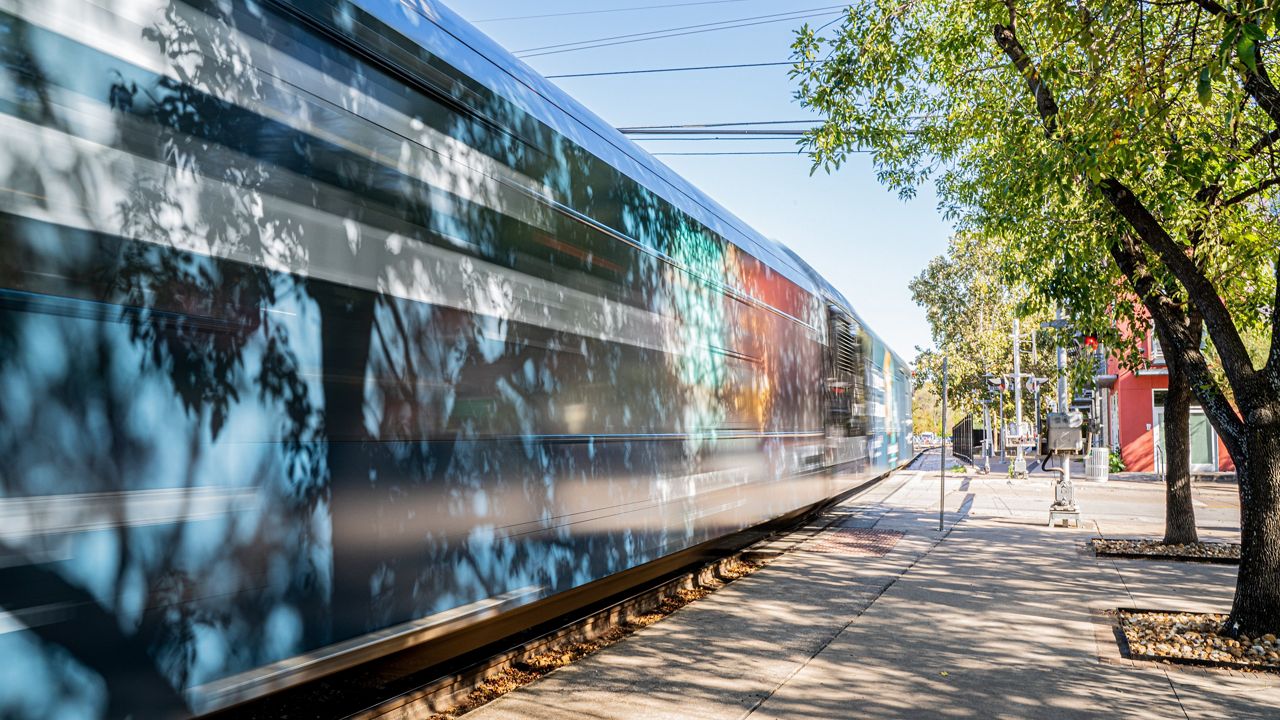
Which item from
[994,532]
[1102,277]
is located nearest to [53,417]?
[1102,277]

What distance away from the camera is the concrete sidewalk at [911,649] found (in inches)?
208

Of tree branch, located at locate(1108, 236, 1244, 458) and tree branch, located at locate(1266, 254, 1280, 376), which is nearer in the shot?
tree branch, located at locate(1266, 254, 1280, 376)

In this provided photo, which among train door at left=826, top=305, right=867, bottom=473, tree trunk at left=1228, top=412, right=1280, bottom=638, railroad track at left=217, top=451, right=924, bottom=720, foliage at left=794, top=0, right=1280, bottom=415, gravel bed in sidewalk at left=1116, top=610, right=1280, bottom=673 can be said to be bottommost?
gravel bed in sidewalk at left=1116, top=610, right=1280, bottom=673

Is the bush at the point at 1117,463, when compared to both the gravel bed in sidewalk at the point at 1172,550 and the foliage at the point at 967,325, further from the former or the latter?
the gravel bed in sidewalk at the point at 1172,550

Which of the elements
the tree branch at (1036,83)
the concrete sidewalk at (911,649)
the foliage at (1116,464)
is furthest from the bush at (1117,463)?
the tree branch at (1036,83)

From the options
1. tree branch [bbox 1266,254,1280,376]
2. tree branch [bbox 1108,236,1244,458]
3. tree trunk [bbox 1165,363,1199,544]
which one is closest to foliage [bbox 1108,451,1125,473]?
tree trunk [bbox 1165,363,1199,544]

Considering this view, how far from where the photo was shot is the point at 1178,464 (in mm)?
12422

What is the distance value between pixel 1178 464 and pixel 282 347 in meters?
12.3

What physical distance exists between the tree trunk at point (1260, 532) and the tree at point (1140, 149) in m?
0.01

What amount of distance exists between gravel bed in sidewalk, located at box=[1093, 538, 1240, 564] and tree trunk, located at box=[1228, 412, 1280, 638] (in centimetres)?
425

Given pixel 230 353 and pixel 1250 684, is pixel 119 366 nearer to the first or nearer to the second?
pixel 230 353

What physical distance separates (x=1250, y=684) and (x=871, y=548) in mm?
6282

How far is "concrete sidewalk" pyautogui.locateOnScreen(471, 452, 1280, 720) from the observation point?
529cm

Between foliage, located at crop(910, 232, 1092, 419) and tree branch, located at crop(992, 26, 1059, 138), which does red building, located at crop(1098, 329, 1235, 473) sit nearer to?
foliage, located at crop(910, 232, 1092, 419)
